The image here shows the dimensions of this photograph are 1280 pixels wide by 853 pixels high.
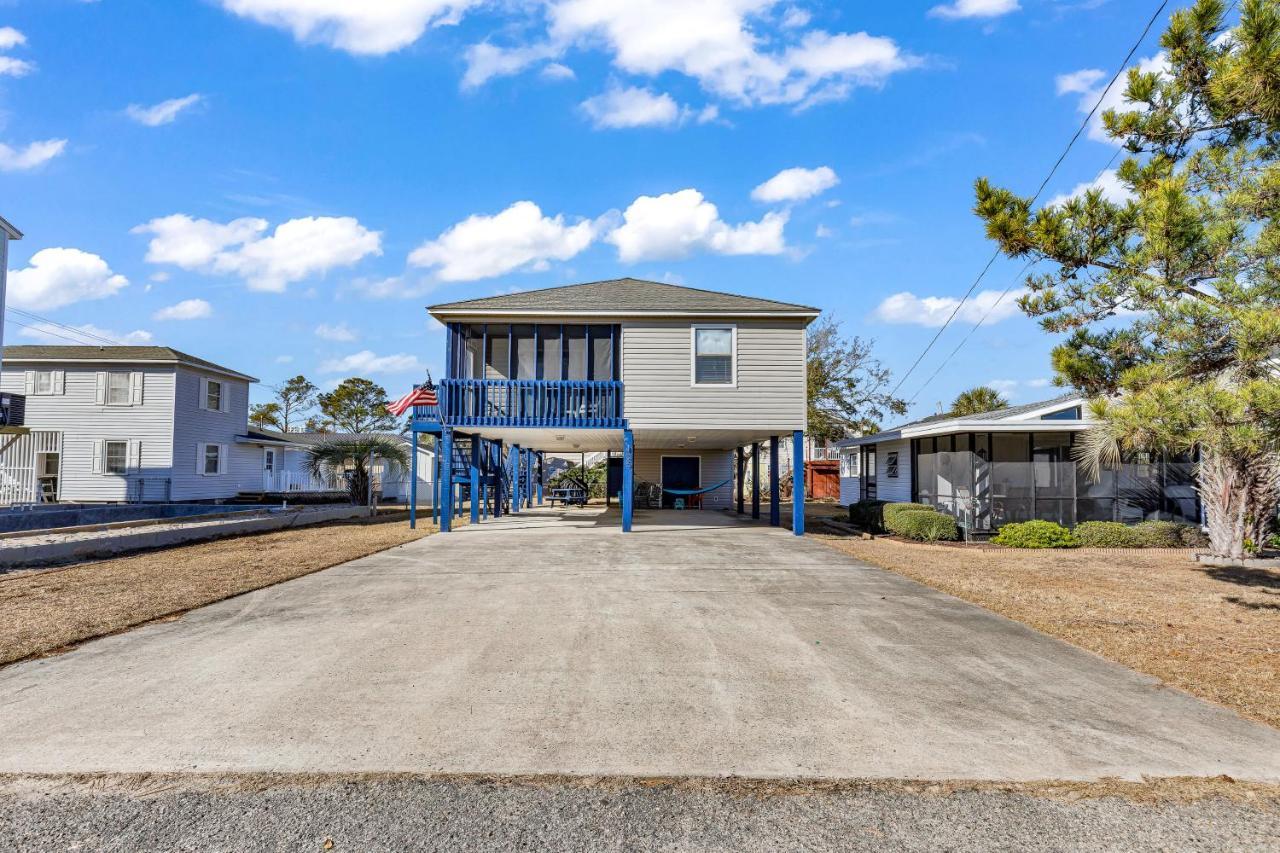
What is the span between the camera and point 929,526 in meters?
14.5

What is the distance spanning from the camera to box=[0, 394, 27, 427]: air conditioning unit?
16.0 m

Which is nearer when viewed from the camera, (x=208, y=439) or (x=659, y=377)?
(x=659, y=377)

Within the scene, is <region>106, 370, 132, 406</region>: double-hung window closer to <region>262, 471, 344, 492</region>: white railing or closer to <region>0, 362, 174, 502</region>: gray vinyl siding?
<region>0, 362, 174, 502</region>: gray vinyl siding

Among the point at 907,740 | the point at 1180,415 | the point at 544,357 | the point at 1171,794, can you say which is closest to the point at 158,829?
the point at 907,740

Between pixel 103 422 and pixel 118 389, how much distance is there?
1.18 metres

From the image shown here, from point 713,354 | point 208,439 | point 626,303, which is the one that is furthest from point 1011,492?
point 208,439

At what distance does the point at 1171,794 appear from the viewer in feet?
10.5

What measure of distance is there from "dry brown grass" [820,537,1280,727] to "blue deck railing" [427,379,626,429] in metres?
5.45

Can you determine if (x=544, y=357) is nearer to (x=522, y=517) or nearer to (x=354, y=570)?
(x=522, y=517)

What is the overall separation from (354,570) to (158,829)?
7.02 metres

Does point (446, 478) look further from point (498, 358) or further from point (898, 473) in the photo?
point (898, 473)

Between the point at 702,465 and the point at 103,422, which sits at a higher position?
the point at 103,422

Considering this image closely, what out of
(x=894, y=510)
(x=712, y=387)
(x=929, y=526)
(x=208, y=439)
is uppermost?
(x=712, y=387)

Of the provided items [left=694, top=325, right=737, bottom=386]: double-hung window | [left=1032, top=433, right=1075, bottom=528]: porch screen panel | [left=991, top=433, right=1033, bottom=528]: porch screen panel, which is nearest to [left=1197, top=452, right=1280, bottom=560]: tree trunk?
[left=1032, top=433, right=1075, bottom=528]: porch screen panel
